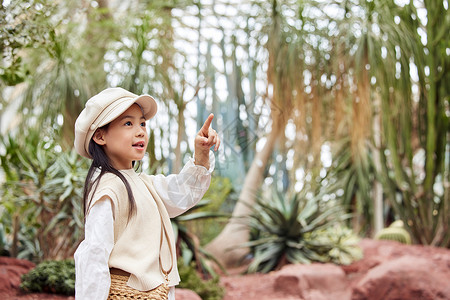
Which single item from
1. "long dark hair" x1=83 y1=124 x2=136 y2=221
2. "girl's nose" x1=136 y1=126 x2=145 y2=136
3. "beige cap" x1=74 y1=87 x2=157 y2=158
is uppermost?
"beige cap" x1=74 y1=87 x2=157 y2=158

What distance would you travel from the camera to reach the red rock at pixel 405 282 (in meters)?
5.29

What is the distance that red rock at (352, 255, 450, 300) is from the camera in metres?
5.29

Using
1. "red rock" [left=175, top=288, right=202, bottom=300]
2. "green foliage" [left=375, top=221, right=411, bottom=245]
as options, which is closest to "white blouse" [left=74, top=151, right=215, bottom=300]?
"red rock" [left=175, top=288, right=202, bottom=300]

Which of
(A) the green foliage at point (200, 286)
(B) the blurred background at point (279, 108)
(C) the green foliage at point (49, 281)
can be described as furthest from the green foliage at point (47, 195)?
(A) the green foliage at point (200, 286)

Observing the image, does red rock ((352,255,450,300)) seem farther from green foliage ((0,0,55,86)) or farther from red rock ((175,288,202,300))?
green foliage ((0,0,55,86))

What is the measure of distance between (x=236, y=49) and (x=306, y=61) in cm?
129

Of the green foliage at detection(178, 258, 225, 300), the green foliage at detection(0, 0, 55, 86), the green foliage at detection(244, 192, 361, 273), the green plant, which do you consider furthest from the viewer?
the green foliage at detection(244, 192, 361, 273)

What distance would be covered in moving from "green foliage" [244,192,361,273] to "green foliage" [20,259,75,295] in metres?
3.38

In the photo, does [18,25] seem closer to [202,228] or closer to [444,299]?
[444,299]

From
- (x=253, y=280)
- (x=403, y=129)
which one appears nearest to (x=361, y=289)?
(x=253, y=280)

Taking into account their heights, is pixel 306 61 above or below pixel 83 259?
above

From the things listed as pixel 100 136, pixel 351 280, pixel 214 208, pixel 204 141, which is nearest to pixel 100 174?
pixel 100 136

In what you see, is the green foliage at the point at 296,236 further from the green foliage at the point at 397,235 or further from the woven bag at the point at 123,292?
the woven bag at the point at 123,292

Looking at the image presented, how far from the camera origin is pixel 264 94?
25.3 feet
